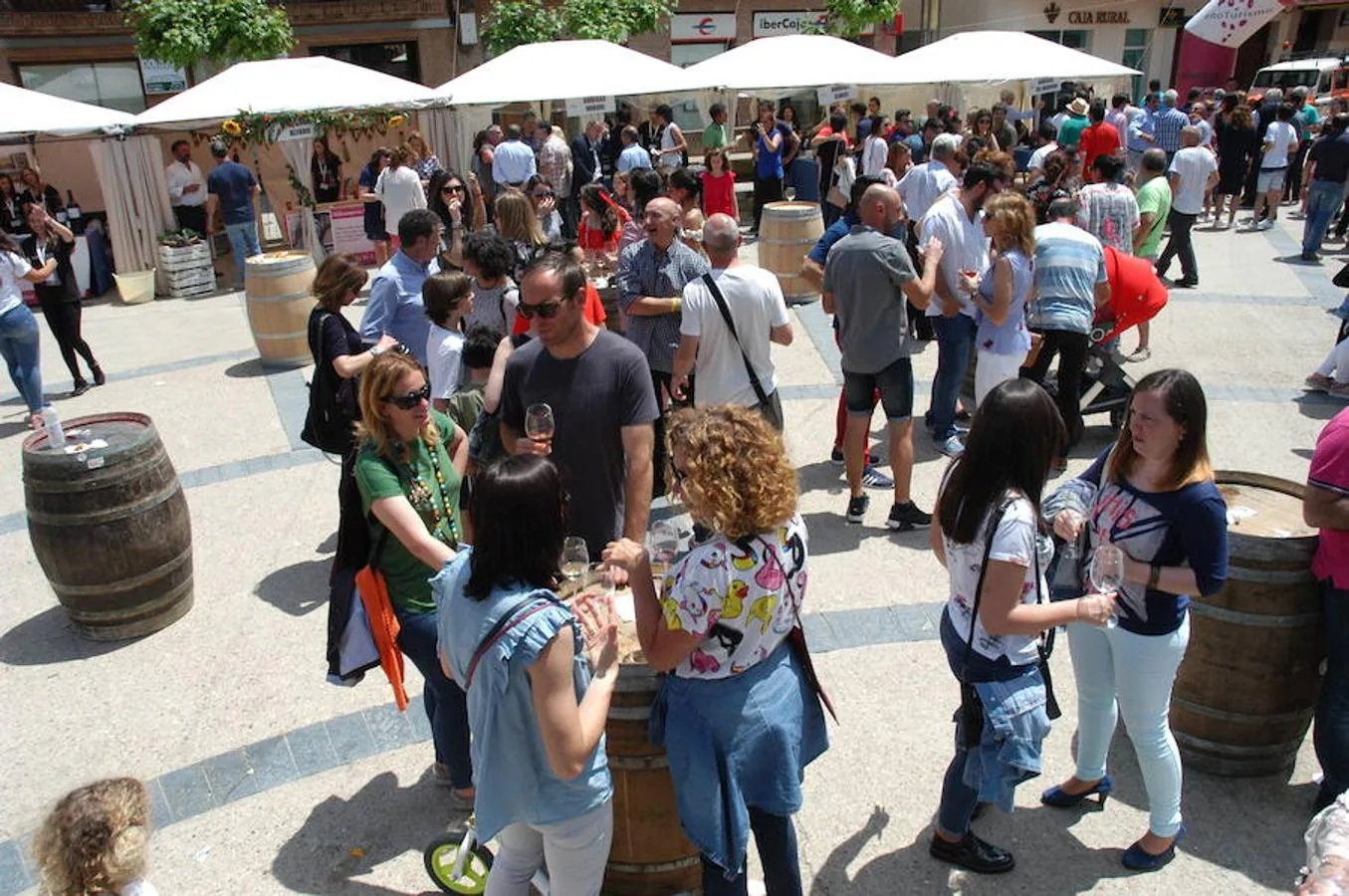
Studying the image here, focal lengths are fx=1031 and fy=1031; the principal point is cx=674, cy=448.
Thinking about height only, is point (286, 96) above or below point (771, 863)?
above

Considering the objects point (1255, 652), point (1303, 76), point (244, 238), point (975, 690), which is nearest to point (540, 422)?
point (975, 690)

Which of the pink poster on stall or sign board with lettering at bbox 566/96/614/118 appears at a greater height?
sign board with lettering at bbox 566/96/614/118

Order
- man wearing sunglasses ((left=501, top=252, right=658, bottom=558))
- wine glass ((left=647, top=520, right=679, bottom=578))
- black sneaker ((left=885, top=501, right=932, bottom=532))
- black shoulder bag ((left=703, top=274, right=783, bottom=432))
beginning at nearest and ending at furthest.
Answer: wine glass ((left=647, top=520, right=679, bottom=578)), man wearing sunglasses ((left=501, top=252, right=658, bottom=558)), black shoulder bag ((left=703, top=274, right=783, bottom=432)), black sneaker ((left=885, top=501, right=932, bottom=532))

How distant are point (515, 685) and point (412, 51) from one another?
28182 mm

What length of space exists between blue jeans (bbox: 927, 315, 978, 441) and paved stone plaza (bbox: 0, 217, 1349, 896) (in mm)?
210

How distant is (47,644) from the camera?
17.2 feet

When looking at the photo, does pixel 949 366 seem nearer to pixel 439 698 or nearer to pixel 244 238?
pixel 439 698

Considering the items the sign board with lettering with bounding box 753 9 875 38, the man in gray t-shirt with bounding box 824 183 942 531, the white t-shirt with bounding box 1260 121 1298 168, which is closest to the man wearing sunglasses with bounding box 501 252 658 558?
the man in gray t-shirt with bounding box 824 183 942 531

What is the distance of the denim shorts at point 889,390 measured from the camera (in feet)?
19.0

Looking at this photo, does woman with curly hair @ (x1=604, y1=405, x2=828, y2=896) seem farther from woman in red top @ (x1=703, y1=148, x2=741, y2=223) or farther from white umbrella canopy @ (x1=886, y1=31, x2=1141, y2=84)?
white umbrella canopy @ (x1=886, y1=31, x2=1141, y2=84)

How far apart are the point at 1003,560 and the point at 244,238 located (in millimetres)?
12834

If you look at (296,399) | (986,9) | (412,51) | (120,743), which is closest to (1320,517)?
(120,743)

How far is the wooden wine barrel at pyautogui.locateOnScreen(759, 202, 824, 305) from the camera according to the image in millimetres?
10852

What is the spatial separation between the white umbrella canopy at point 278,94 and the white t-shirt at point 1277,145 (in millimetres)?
11493
